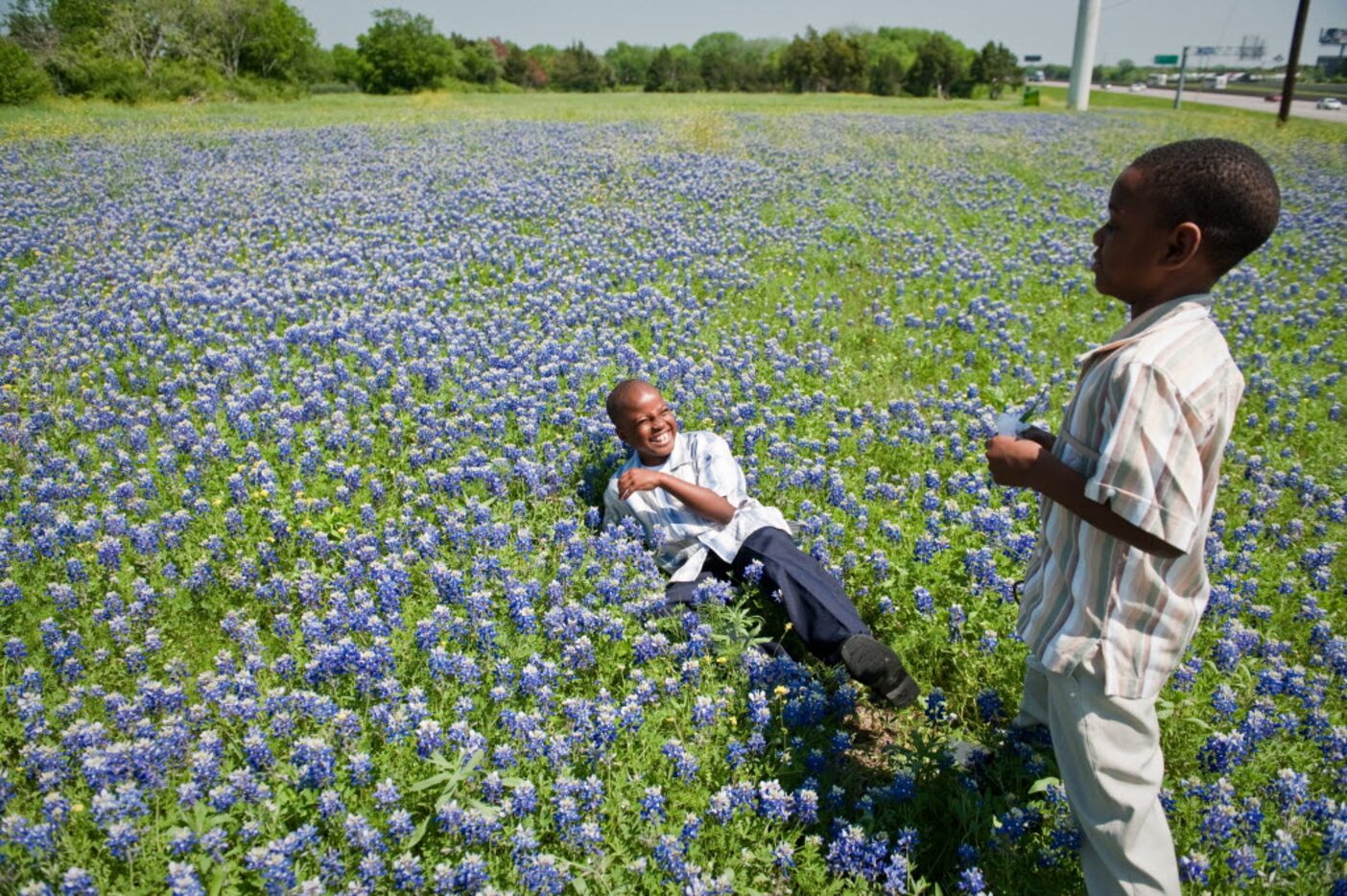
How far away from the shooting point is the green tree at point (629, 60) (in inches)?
4906

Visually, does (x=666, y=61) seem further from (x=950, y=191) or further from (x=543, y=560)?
(x=543, y=560)

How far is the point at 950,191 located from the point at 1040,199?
1.47 meters

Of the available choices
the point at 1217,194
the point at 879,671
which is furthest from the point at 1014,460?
the point at 879,671

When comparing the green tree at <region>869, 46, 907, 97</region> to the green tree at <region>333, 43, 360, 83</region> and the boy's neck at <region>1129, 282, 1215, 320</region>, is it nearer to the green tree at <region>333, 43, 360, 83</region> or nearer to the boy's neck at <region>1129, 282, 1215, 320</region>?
the green tree at <region>333, 43, 360, 83</region>

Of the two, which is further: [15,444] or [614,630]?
[15,444]

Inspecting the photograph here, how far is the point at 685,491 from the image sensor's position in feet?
13.0

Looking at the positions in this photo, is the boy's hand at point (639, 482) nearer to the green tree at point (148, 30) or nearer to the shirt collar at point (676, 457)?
the shirt collar at point (676, 457)

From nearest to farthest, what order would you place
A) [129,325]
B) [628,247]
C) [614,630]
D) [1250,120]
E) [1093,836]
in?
[1093,836]
[614,630]
[129,325]
[628,247]
[1250,120]

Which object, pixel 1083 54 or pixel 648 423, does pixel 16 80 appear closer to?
pixel 648 423

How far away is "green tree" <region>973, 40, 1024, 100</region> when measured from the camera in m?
71.4

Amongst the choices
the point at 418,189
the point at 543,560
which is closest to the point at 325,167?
the point at 418,189

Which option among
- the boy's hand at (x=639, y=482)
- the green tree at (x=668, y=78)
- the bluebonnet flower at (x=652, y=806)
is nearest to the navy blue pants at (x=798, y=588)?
the boy's hand at (x=639, y=482)

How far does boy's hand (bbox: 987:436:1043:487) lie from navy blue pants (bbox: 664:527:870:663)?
1.37 metres

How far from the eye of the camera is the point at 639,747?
3154 millimetres
